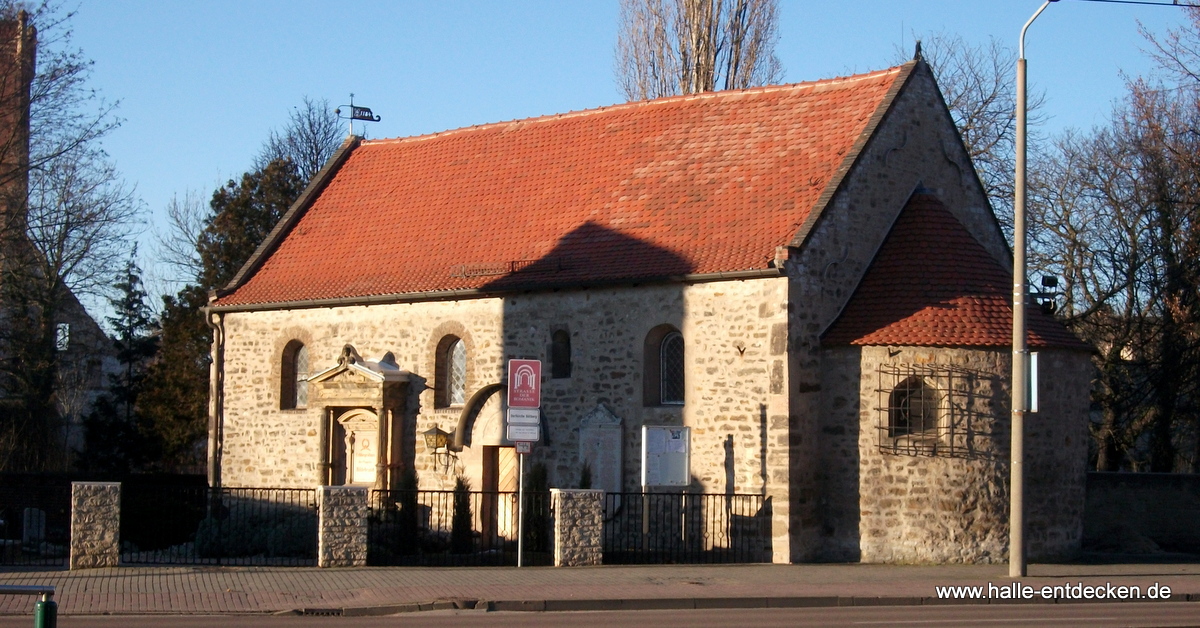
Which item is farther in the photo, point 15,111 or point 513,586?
point 15,111

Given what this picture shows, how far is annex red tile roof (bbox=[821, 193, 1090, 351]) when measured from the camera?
2138 cm

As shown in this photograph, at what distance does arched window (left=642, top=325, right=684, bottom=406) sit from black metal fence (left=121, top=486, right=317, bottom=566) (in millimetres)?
6164

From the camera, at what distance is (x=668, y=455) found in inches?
846

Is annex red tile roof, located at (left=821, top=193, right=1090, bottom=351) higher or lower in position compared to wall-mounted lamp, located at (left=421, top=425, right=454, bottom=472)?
higher

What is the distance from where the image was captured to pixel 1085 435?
75.7ft

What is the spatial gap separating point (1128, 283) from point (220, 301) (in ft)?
74.5

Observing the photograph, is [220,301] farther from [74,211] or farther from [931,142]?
[931,142]

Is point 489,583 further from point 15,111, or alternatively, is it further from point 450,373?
point 15,111

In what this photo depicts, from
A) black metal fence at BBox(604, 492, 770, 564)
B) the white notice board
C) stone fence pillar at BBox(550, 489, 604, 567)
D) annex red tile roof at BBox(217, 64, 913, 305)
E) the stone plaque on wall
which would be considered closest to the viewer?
stone fence pillar at BBox(550, 489, 604, 567)

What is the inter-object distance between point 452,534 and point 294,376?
7.83 m

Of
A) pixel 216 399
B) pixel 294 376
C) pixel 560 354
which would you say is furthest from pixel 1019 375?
pixel 216 399

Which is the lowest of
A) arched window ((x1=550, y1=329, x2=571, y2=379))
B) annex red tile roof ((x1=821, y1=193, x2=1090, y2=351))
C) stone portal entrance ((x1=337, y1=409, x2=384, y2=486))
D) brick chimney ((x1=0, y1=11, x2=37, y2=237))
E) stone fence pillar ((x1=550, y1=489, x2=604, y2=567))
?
stone fence pillar ((x1=550, y1=489, x2=604, y2=567))

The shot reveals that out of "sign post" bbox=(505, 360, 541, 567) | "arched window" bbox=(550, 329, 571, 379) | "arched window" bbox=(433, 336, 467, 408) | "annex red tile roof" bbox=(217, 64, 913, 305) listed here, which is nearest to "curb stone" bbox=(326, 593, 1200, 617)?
"sign post" bbox=(505, 360, 541, 567)

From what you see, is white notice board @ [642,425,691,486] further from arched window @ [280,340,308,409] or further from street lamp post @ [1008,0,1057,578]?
arched window @ [280,340,308,409]
